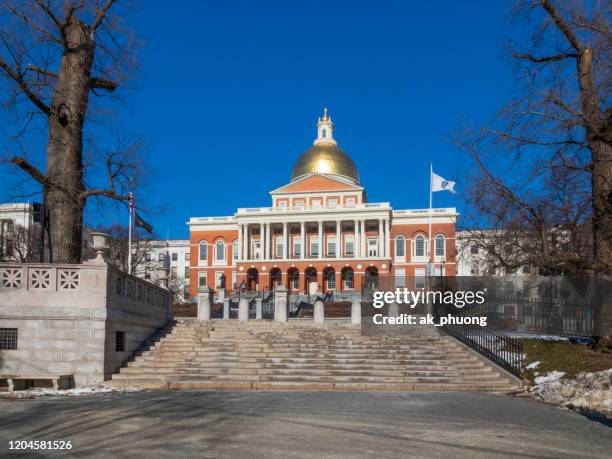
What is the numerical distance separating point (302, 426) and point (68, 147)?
39.9ft

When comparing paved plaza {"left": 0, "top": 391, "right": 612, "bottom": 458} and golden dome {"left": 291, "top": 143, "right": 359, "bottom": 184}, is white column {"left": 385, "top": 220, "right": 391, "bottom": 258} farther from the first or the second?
paved plaza {"left": 0, "top": 391, "right": 612, "bottom": 458}

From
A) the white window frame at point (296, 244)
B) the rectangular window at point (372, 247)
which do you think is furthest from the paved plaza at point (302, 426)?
the white window frame at point (296, 244)

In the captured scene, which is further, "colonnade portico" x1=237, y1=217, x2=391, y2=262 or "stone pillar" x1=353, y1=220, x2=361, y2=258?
"colonnade portico" x1=237, y1=217, x2=391, y2=262

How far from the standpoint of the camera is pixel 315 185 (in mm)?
93312

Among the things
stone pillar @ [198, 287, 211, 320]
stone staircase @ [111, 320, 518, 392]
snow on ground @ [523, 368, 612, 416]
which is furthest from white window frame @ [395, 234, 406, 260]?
snow on ground @ [523, 368, 612, 416]

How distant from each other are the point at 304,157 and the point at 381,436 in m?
89.9

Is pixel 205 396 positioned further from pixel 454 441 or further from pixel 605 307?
pixel 605 307

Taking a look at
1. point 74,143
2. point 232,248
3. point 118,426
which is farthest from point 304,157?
point 118,426

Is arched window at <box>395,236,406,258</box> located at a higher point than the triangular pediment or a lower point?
lower

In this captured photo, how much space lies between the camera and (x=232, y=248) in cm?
9431

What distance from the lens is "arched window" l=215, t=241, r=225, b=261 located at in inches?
3718

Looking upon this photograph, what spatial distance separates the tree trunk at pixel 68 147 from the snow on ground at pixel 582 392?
45.4 feet

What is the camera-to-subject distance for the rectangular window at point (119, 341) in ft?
59.6

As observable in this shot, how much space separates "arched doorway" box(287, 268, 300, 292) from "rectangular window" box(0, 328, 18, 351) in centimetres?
7115
